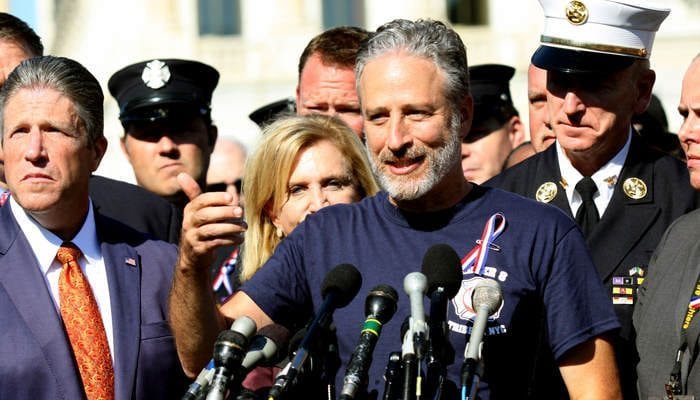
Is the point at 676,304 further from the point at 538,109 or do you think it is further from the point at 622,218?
the point at 538,109

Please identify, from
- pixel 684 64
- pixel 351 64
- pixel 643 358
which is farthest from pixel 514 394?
pixel 684 64

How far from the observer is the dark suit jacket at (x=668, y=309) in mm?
5418

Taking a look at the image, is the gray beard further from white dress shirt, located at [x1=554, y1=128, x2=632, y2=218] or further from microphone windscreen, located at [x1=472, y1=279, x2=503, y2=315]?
white dress shirt, located at [x1=554, y1=128, x2=632, y2=218]

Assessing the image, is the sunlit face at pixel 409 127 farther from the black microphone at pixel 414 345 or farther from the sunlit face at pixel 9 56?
the sunlit face at pixel 9 56

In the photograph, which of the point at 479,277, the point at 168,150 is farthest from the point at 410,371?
the point at 168,150

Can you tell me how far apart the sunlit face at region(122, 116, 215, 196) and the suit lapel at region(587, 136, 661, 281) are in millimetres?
2584

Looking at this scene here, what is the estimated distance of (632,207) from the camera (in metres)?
6.19

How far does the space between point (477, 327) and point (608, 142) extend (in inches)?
72.2

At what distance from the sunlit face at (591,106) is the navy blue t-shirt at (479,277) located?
91 cm

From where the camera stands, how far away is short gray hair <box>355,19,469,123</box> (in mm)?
5285

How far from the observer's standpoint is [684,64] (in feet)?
106

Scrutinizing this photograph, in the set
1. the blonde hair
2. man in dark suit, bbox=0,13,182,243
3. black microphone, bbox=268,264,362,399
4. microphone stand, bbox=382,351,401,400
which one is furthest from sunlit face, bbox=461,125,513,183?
microphone stand, bbox=382,351,401,400

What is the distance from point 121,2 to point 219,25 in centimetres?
250

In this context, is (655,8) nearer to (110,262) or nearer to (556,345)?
(556,345)
